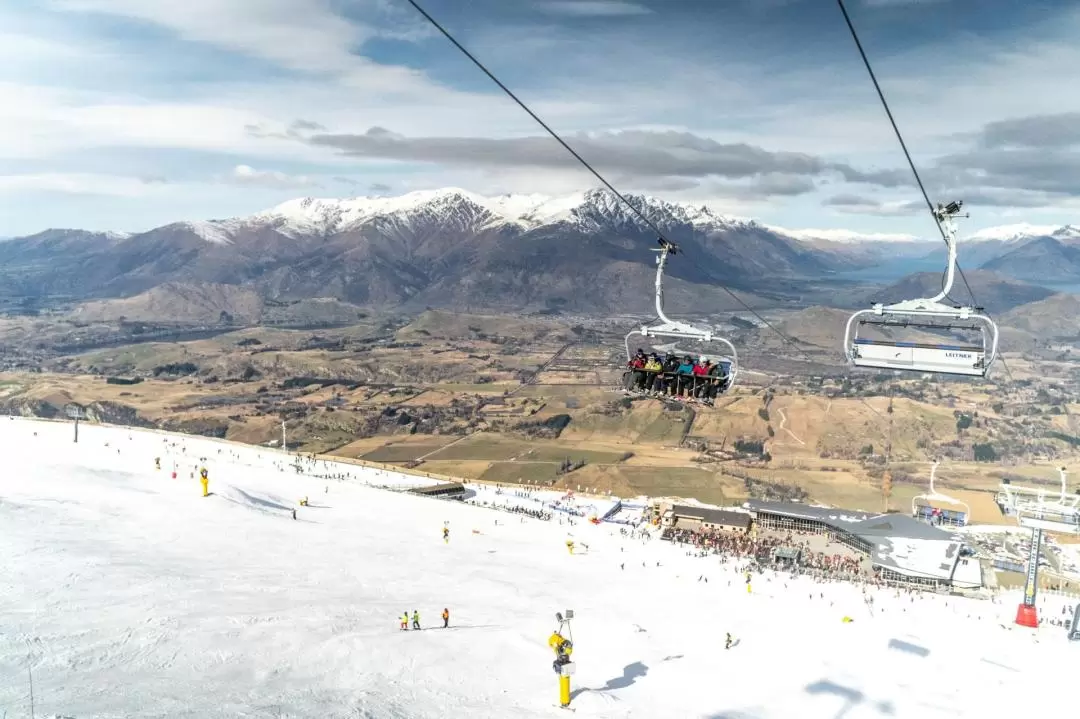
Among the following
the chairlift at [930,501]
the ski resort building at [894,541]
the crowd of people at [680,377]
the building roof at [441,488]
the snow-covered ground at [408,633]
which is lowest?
the chairlift at [930,501]

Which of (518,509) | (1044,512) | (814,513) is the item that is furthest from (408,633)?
(814,513)

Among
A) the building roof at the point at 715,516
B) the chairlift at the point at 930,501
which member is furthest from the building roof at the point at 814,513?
the chairlift at the point at 930,501

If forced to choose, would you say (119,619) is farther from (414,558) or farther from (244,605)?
(414,558)

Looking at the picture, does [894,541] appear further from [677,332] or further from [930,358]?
[677,332]

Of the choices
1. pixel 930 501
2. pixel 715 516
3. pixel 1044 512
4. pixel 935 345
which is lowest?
pixel 930 501

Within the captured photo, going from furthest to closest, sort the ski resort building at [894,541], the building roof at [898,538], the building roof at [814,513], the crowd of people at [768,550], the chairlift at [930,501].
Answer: the chairlift at [930,501] < the building roof at [814,513] < the building roof at [898,538] < the ski resort building at [894,541] < the crowd of people at [768,550]

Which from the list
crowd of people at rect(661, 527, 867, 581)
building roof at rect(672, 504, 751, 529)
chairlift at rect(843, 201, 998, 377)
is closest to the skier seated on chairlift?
chairlift at rect(843, 201, 998, 377)

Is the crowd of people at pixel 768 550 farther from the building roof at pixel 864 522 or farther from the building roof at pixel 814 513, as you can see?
the building roof at pixel 864 522
